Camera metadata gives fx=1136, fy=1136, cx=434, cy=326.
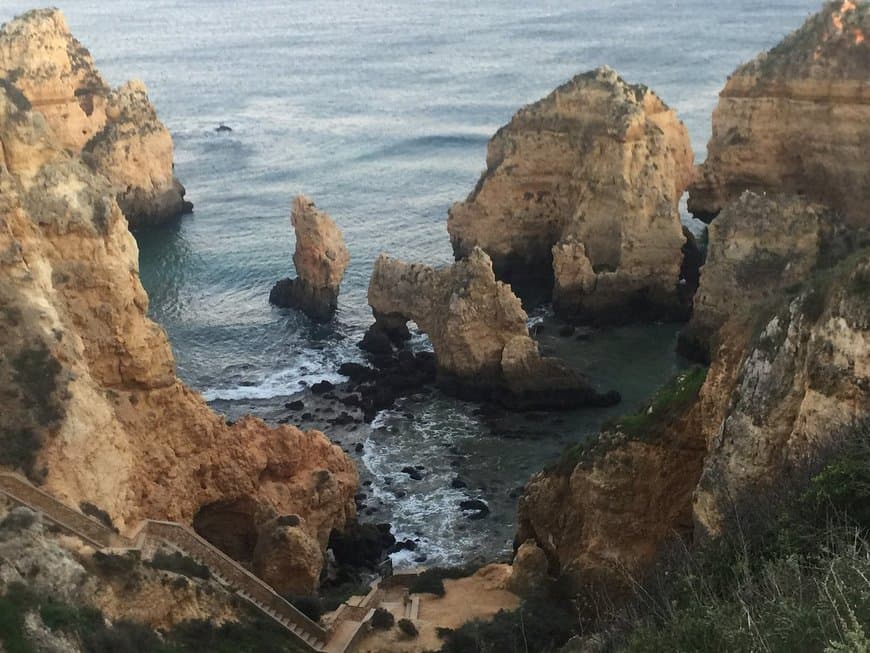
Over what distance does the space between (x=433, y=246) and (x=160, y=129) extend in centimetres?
2010

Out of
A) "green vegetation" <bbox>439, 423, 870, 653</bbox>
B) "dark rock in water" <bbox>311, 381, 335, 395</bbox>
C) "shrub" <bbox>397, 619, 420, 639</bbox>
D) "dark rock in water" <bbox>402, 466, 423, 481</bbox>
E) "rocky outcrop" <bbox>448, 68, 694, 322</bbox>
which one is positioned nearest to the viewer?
"green vegetation" <bbox>439, 423, 870, 653</bbox>

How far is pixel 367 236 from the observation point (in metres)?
60.6

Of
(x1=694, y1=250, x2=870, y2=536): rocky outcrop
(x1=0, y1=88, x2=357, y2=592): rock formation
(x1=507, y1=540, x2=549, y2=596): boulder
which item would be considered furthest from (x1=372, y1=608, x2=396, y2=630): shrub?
(x1=694, y1=250, x2=870, y2=536): rocky outcrop

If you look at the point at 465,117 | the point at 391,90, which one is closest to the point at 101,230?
the point at 465,117

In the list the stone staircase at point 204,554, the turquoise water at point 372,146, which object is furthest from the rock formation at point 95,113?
the stone staircase at point 204,554

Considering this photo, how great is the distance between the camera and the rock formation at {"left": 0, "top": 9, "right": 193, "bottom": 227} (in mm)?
62344

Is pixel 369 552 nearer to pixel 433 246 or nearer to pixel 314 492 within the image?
pixel 314 492

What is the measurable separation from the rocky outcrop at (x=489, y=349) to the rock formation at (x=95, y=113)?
Result: 29.6 meters

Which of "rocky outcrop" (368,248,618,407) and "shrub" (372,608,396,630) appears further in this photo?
"rocky outcrop" (368,248,618,407)

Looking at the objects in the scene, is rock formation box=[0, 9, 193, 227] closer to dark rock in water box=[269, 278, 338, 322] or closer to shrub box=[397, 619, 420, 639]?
dark rock in water box=[269, 278, 338, 322]

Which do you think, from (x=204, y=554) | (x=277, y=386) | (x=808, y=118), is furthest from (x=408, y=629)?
(x=808, y=118)

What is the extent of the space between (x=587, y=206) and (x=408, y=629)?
27.2 metres

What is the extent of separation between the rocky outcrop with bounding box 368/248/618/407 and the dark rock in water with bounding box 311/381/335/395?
4165 mm

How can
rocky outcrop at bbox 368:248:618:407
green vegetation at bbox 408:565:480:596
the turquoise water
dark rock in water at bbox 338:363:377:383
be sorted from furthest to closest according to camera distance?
dark rock in water at bbox 338:363:377:383 < rocky outcrop at bbox 368:248:618:407 < the turquoise water < green vegetation at bbox 408:565:480:596
